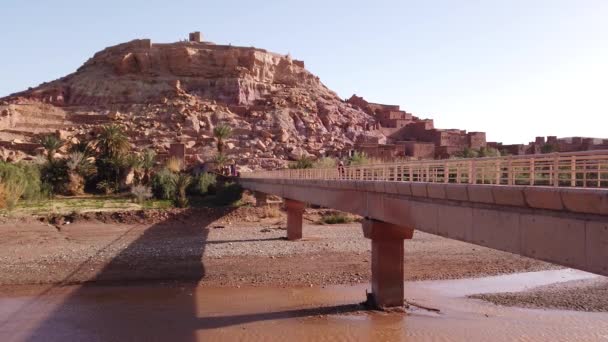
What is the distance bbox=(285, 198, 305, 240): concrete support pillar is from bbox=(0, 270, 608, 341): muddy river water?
11.0 meters

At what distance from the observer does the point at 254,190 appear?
43.1m

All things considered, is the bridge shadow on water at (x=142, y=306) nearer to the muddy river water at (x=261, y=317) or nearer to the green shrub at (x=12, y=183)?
the muddy river water at (x=261, y=317)

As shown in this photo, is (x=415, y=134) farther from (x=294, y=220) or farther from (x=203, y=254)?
(x=203, y=254)

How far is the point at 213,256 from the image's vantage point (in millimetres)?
26797

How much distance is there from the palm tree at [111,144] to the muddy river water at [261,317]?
2761cm

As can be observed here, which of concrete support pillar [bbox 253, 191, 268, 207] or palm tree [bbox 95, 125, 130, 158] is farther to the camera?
palm tree [bbox 95, 125, 130, 158]

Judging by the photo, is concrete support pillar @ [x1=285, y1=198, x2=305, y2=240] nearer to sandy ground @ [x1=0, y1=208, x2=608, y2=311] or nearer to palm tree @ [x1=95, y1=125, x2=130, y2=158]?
sandy ground @ [x1=0, y1=208, x2=608, y2=311]

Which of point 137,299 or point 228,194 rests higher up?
point 228,194

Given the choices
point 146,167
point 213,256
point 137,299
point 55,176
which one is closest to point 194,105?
point 146,167

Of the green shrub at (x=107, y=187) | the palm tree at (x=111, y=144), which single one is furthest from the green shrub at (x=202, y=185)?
the palm tree at (x=111, y=144)

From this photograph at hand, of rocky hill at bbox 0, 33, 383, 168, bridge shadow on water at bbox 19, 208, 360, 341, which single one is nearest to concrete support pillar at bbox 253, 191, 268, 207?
bridge shadow on water at bbox 19, 208, 360, 341

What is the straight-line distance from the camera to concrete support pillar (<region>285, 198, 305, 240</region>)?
104 feet

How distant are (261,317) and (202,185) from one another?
30492 millimetres

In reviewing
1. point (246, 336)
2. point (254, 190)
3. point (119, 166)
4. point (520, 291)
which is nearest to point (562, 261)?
point (246, 336)
